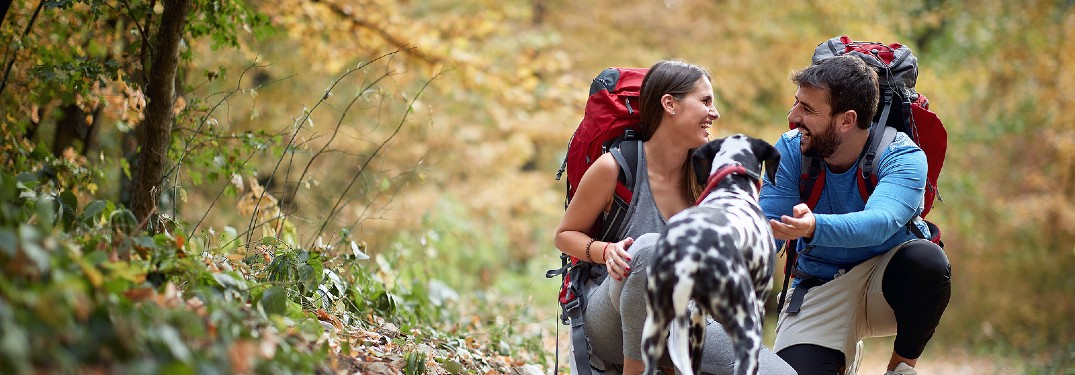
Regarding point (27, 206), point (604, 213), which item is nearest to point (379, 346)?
point (604, 213)

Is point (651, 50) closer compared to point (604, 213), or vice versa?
point (604, 213)

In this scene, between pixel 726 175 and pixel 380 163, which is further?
pixel 380 163

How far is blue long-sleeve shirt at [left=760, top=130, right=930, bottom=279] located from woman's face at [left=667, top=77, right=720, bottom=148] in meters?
0.36

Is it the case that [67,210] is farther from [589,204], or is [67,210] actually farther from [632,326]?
[632,326]

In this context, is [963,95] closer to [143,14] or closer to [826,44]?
[826,44]

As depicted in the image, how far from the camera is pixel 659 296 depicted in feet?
9.95

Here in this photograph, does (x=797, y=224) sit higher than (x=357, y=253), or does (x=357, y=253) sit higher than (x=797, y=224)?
(x=357, y=253)

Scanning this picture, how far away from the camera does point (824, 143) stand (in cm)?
408

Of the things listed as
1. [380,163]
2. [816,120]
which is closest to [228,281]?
[816,120]

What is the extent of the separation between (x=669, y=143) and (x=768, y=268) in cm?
84

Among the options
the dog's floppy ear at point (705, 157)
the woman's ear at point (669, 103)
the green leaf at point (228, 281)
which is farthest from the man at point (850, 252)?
the green leaf at point (228, 281)

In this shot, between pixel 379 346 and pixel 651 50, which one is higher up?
pixel 651 50

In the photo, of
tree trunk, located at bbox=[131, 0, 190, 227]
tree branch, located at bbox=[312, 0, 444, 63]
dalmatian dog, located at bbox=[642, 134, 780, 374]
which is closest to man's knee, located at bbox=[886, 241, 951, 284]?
dalmatian dog, located at bbox=[642, 134, 780, 374]

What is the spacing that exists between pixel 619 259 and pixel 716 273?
57 cm
